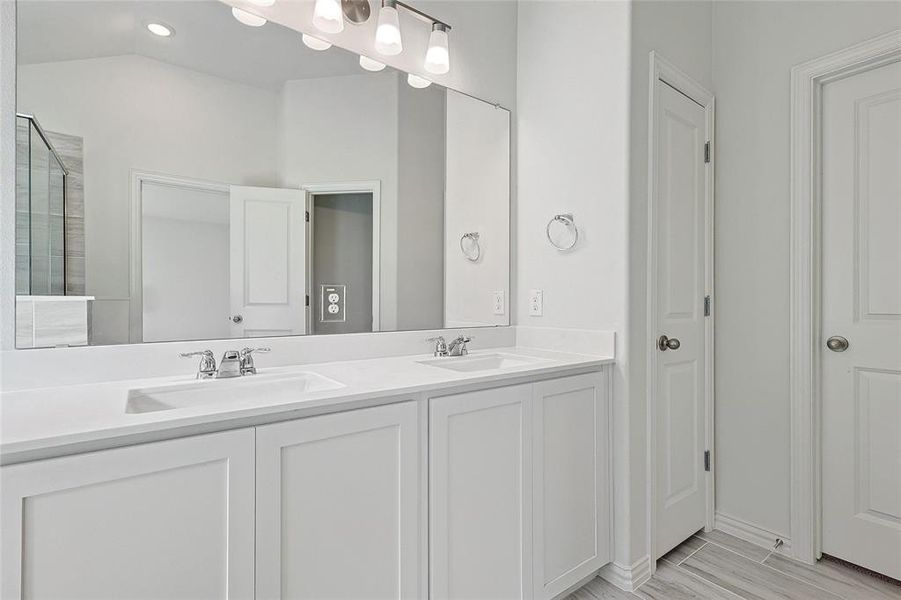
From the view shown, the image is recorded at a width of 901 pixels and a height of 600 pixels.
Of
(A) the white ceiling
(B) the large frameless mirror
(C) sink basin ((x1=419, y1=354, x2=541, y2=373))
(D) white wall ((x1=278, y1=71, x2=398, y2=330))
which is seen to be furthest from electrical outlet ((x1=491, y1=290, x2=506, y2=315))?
(A) the white ceiling

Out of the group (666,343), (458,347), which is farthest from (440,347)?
(666,343)

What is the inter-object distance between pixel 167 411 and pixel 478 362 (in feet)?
3.82

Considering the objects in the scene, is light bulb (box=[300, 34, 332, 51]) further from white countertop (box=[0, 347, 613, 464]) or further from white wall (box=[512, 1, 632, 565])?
white countertop (box=[0, 347, 613, 464])

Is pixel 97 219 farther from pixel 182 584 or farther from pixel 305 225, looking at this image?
pixel 182 584

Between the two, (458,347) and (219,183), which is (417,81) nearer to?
(219,183)

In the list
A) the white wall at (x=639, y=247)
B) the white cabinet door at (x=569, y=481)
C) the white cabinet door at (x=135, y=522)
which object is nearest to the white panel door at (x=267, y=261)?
the white cabinet door at (x=135, y=522)

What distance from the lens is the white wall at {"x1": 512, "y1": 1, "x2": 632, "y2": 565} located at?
1.74 m

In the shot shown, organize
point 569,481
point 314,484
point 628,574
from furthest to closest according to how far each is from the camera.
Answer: point 628,574 → point 569,481 → point 314,484

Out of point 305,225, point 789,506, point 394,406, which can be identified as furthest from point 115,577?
point 789,506

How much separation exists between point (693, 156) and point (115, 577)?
2.45 metres

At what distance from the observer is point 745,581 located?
1.75 m

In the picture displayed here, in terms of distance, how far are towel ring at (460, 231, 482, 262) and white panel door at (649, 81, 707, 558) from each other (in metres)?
0.78

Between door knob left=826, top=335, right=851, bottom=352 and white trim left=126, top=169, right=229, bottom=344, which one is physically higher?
white trim left=126, top=169, right=229, bottom=344

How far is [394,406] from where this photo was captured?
1.19 metres
